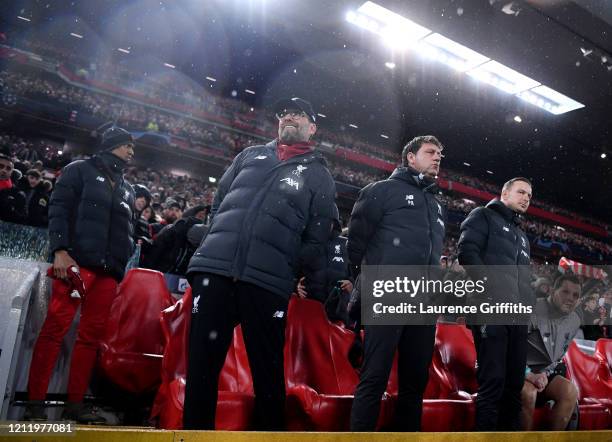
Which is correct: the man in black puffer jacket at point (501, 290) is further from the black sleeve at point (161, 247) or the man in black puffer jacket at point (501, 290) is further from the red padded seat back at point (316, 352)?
the black sleeve at point (161, 247)

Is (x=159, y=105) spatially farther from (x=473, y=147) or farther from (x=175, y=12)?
(x=473, y=147)

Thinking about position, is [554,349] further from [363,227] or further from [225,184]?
[225,184]

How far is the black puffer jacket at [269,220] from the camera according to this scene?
1910 millimetres

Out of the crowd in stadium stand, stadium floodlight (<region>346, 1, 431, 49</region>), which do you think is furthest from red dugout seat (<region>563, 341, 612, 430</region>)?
the crowd in stadium stand

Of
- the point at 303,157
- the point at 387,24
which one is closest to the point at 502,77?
the point at 387,24

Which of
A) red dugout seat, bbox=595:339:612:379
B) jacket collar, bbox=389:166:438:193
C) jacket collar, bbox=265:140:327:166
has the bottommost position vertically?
red dugout seat, bbox=595:339:612:379

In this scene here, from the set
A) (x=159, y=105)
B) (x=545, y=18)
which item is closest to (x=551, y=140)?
(x=545, y=18)

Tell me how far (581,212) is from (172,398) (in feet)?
75.9

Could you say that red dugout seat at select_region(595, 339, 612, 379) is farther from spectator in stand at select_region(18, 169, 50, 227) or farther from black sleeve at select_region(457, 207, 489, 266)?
spectator in stand at select_region(18, 169, 50, 227)

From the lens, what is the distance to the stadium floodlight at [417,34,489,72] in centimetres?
1002

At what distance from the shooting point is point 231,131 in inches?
698

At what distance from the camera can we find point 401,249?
2.39 m

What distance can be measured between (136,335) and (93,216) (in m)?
0.67

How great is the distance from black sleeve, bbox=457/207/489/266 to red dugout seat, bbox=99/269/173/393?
1.70 m
